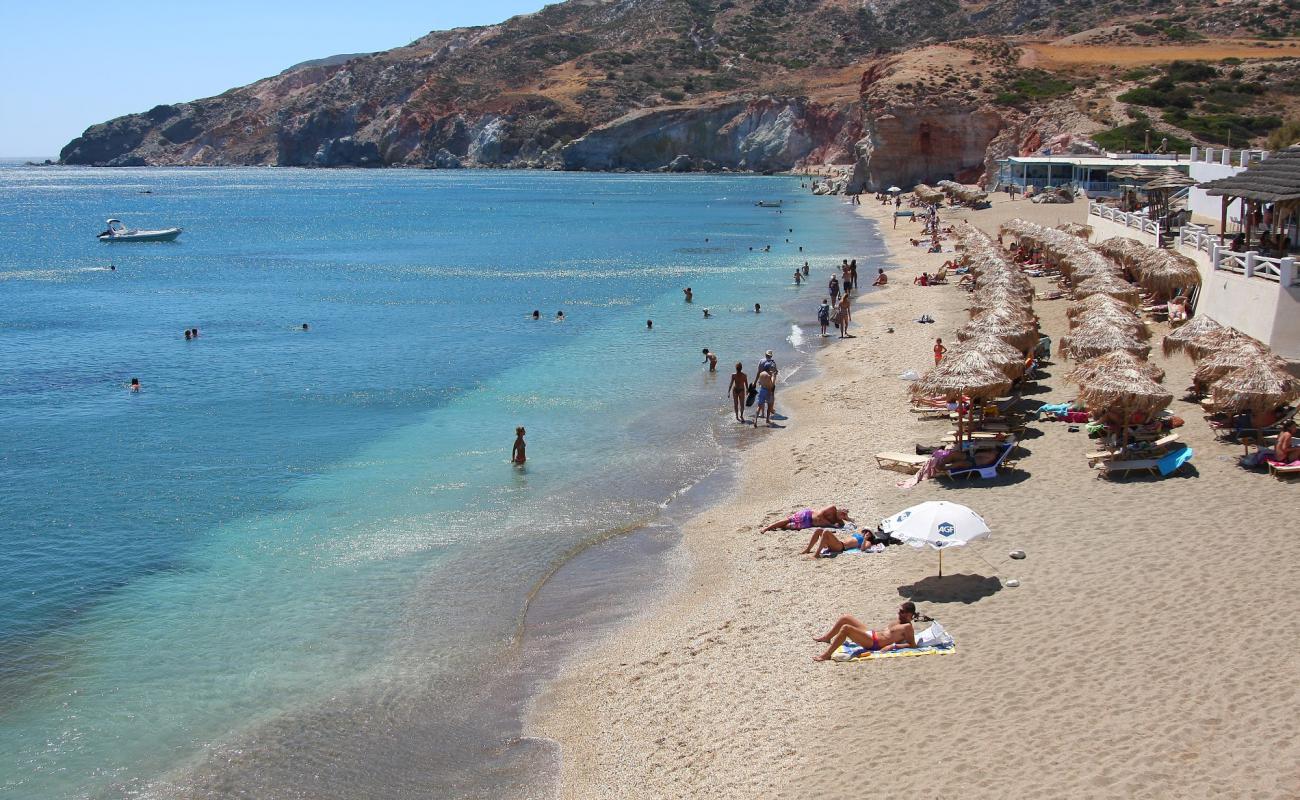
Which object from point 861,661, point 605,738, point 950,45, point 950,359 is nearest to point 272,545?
point 605,738

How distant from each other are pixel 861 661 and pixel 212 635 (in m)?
7.96

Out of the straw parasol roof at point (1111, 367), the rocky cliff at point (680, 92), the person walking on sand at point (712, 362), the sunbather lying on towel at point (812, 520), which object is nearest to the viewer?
the sunbather lying on towel at point (812, 520)

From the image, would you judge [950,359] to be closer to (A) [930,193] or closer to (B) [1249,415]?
(B) [1249,415]

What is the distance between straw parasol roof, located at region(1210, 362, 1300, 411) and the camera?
15156 mm

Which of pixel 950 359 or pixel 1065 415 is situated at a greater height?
pixel 950 359

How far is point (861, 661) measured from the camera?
11.0m

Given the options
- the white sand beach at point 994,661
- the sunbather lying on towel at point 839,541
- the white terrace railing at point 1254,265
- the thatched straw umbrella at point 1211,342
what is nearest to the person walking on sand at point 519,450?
the white sand beach at point 994,661

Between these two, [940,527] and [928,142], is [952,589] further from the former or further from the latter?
[928,142]

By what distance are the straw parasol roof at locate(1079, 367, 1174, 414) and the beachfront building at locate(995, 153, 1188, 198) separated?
118ft

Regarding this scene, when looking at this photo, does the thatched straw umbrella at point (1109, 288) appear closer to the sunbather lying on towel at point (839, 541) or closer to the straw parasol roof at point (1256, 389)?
the straw parasol roof at point (1256, 389)

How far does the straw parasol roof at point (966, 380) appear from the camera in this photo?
16.4 m

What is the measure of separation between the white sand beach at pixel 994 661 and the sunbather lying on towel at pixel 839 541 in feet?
0.76

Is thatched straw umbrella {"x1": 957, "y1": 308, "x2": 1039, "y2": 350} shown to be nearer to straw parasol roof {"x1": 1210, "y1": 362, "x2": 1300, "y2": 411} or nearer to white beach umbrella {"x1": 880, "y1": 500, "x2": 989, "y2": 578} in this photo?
straw parasol roof {"x1": 1210, "y1": 362, "x2": 1300, "y2": 411}

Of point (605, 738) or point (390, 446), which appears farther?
point (390, 446)
